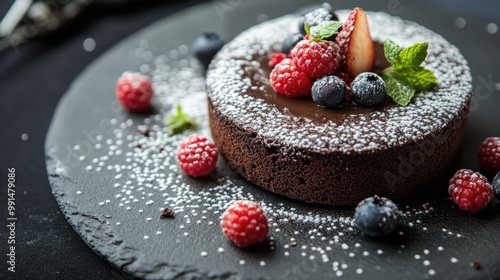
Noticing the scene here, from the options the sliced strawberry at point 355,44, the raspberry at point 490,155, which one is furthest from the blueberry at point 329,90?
the raspberry at point 490,155

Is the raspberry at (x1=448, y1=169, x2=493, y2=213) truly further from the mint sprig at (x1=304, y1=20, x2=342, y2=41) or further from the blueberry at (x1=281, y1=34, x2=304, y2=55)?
the blueberry at (x1=281, y1=34, x2=304, y2=55)

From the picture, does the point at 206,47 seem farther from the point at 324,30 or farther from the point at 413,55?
the point at 413,55

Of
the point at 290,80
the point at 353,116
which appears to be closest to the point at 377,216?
the point at 353,116

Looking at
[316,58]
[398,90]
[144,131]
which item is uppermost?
[316,58]

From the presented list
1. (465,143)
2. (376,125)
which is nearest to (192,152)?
(376,125)

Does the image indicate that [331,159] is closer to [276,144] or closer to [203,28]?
[276,144]

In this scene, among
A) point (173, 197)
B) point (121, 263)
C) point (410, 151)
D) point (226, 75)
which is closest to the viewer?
point (121, 263)
